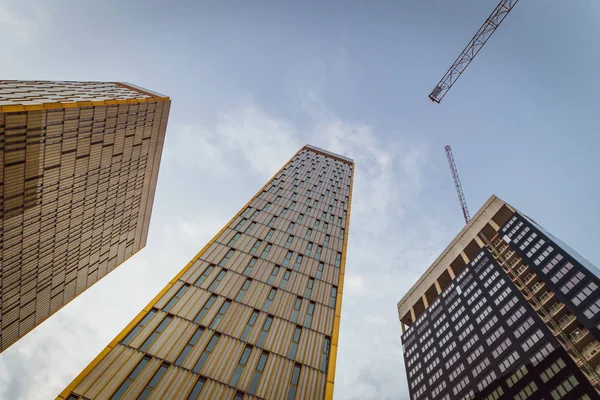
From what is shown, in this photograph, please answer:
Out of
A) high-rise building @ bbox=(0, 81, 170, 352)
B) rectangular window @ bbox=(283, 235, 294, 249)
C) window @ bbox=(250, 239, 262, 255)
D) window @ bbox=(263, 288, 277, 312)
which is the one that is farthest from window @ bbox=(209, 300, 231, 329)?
high-rise building @ bbox=(0, 81, 170, 352)

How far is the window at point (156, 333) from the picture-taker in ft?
74.5

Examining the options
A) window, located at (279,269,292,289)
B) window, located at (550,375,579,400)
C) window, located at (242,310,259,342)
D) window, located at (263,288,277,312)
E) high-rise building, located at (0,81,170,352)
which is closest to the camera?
window, located at (242,310,259,342)

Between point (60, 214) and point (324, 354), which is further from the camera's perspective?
point (60, 214)

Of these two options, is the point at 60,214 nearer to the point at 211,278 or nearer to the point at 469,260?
the point at 211,278

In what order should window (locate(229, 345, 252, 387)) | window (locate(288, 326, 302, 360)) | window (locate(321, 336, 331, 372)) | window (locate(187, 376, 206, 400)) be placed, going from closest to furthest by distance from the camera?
1. window (locate(187, 376, 206, 400))
2. window (locate(229, 345, 252, 387))
3. window (locate(321, 336, 331, 372))
4. window (locate(288, 326, 302, 360))

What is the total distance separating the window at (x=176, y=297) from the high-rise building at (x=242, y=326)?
9 cm

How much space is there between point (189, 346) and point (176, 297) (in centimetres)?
600

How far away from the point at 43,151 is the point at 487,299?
95258 mm

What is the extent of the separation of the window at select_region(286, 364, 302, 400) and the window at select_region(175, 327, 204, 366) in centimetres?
859

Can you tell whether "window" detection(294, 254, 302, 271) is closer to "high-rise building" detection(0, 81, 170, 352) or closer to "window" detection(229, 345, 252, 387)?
"window" detection(229, 345, 252, 387)

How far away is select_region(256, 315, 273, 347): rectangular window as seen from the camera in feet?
83.9

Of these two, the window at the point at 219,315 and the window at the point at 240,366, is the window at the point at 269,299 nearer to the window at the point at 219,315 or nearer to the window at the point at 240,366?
the window at the point at 219,315

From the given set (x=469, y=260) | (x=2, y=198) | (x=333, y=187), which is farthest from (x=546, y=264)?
(x=2, y=198)

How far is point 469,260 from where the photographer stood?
93.5 meters
